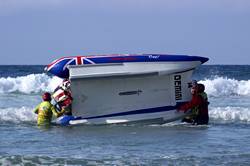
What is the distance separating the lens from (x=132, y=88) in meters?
15.0

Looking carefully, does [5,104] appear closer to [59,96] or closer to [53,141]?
[59,96]


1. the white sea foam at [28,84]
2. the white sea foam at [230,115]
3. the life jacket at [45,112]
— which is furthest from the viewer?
the white sea foam at [28,84]

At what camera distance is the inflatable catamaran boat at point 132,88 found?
14.5 metres

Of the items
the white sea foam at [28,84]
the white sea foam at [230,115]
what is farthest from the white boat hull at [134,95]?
the white sea foam at [28,84]

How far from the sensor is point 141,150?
11.5 meters

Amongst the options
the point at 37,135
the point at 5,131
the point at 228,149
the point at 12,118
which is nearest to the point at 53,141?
the point at 37,135

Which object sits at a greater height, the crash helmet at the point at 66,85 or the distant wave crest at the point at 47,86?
the distant wave crest at the point at 47,86

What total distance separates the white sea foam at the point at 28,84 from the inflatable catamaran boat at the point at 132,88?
1141 centimetres

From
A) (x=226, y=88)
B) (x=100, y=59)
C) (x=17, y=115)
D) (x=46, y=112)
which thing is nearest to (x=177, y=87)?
(x=100, y=59)

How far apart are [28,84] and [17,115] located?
10.9 meters

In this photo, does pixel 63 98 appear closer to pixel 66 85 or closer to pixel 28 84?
pixel 66 85

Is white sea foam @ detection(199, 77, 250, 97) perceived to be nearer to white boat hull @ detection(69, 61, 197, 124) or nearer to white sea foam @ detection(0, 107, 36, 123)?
white sea foam @ detection(0, 107, 36, 123)

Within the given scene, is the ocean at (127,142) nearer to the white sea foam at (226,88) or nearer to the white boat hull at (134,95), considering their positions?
the white boat hull at (134,95)

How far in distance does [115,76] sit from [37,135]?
2241mm
